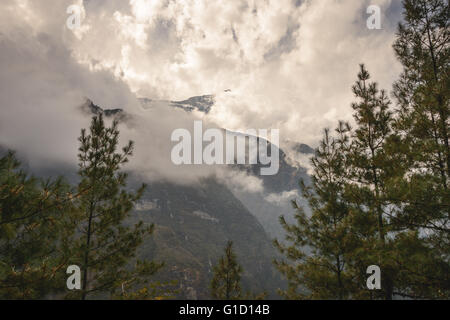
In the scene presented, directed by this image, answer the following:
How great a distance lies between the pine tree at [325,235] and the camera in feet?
31.7

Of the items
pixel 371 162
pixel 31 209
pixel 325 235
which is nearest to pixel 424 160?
pixel 371 162

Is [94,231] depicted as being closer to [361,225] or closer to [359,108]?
[361,225]

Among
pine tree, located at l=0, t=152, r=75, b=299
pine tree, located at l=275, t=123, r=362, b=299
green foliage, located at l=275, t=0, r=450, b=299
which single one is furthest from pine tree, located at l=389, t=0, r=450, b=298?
pine tree, located at l=0, t=152, r=75, b=299

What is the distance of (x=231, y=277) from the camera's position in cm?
1408

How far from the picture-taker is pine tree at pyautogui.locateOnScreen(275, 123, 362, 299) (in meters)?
9.66

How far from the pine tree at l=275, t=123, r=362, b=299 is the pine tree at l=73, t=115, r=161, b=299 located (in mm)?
6933

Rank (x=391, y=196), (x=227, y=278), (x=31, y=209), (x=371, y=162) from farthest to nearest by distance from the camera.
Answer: (x=227, y=278) → (x=371, y=162) → (x=391, y=196) → (x=31, y=209)

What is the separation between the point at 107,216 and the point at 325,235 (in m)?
9.92

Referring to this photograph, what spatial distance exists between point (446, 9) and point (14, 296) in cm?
1825

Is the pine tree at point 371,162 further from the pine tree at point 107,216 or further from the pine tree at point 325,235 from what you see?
the pine tree at point 107,216

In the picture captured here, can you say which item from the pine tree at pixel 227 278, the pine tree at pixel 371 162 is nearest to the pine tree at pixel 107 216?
the pine tree at pixel 227 278

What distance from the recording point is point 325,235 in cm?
1001

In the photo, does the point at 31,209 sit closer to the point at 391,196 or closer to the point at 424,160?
the point at 391,196
